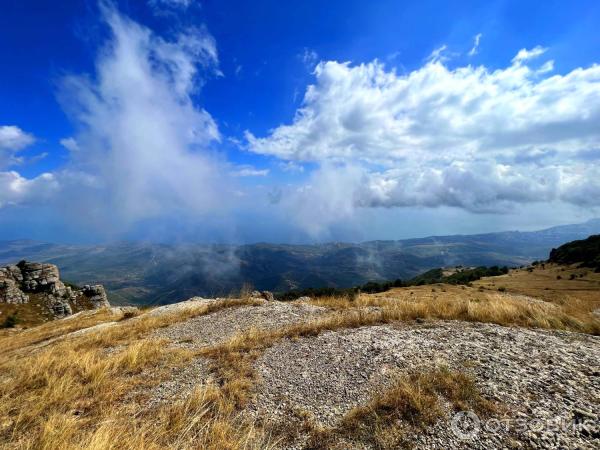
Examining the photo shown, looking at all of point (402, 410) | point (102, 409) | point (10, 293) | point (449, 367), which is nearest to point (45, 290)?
point (10, 293)

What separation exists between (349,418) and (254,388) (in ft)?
7.36

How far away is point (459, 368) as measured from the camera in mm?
6383

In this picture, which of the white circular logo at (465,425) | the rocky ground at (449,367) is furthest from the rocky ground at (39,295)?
the white circular logo at (465,425)

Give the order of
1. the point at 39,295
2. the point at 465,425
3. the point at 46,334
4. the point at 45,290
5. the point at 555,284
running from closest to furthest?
the point at 465,425 < the point at 46,334 < the point at 555,284 < the point at 39,295 < the point at 45,290

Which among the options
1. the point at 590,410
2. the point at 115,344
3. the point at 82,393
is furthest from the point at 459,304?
the point at 115,344

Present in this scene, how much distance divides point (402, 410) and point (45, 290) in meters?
69.9

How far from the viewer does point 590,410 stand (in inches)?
185

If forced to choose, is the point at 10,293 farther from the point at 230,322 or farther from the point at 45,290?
the point at 230,322

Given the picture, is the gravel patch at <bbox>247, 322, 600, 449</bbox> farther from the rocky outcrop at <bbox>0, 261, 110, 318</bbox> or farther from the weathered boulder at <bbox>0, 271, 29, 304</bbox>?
the weathered boulder at <bbox>0, 271, 29, 304</bbox>

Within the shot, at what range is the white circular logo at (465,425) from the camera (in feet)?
14.6

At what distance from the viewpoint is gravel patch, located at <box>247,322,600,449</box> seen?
4457 millimetres

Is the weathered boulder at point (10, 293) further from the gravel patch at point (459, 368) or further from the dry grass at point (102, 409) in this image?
the gravel patch at point (459, 368)

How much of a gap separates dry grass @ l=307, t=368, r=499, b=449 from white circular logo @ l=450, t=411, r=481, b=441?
6.4 inches

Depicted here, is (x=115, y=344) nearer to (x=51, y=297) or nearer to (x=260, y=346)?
(x=260, y=346)
